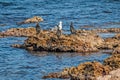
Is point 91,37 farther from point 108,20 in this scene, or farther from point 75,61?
point 108,20

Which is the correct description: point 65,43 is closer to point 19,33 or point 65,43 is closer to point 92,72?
point 19,33

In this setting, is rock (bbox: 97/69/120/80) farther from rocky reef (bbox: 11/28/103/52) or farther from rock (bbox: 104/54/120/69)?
rocky reef (bbox: 11/28/103/52)

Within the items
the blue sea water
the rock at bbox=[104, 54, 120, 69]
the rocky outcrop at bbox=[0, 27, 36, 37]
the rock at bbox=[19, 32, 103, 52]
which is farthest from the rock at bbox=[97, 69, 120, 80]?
the rocky outcrop at bbox=[0, 27, 36, 37]

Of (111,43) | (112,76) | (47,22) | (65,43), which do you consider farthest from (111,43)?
(47,22)

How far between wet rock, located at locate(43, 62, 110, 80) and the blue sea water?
62.1 inches

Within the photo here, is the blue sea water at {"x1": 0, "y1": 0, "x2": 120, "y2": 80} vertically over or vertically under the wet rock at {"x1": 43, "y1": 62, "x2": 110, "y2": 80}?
under

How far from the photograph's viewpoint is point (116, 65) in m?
22.1

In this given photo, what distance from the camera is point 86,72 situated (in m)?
20.9

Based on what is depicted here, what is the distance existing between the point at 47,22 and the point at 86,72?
2493 cm

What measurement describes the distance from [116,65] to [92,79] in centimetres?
249

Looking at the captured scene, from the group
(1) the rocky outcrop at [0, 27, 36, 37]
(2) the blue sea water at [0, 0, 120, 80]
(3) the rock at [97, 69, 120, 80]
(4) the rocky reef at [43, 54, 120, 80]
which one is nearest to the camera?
(3) the rock at [97, 69, 120, 80]

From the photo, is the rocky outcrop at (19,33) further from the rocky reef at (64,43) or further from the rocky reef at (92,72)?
the rocky reef at (92,72)

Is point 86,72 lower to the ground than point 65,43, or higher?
higher

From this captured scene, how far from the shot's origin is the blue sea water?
2516cm
